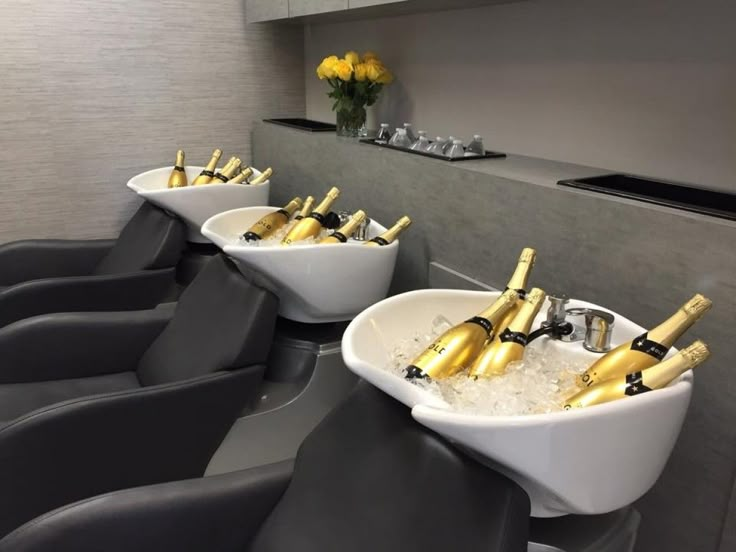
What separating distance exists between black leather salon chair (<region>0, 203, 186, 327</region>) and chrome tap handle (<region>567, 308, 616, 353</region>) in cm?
161

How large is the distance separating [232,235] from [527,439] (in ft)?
4.32

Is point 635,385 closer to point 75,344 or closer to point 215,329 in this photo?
point 215,329

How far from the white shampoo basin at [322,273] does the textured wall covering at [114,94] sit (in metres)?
1.14

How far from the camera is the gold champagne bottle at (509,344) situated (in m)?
1.00

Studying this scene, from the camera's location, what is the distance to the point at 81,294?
213 cm

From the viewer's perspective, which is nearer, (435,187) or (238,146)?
(435,187)

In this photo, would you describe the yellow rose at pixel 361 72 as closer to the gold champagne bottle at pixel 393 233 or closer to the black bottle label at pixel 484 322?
the gold champagne bottle at pixel 393 233

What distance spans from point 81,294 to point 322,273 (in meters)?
1.08

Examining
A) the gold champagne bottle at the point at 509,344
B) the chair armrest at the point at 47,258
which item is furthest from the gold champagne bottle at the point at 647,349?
the chair armrest at the point at 47,258

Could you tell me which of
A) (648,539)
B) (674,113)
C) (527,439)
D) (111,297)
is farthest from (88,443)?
(674,113)

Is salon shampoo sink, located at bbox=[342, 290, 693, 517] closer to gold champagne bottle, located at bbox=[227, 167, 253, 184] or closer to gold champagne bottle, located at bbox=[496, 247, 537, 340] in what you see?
gold champagne bottle, located at bbox=[496, 247, 537, 340]

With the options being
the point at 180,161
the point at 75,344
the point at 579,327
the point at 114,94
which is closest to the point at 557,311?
the point at 579,327

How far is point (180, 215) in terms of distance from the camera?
2270 mm

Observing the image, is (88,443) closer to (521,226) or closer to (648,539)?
(521,226)
